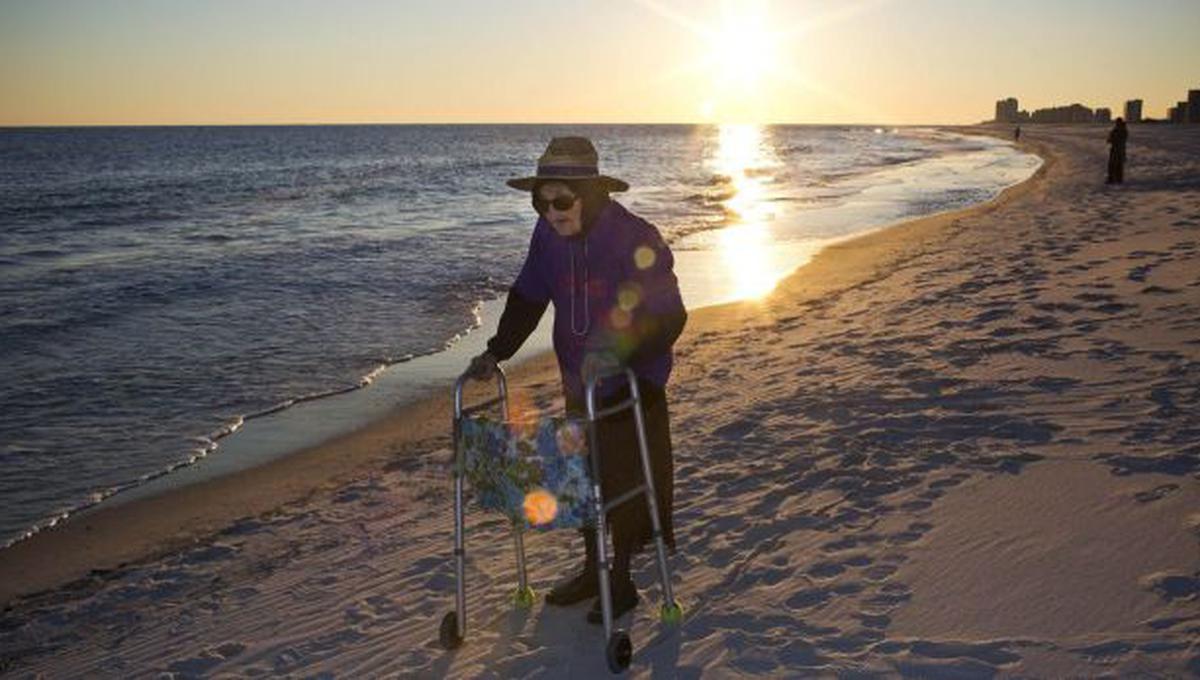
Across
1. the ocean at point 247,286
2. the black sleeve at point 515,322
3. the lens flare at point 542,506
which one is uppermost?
the black sleeve at point 515,322

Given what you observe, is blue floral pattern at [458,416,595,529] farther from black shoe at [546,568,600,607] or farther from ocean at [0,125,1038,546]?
ocean at [0,125,1038,546]

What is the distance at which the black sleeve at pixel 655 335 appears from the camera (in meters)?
3.53

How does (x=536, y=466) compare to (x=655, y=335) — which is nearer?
(x=536, y=466)

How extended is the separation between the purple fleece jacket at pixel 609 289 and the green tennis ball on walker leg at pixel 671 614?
961 mm

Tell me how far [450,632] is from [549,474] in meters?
1.08

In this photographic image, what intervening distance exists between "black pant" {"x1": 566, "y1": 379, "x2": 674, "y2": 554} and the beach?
428 mm

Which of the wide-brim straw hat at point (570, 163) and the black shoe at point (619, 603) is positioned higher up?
the wide-brim straw hat at point (570, 163)

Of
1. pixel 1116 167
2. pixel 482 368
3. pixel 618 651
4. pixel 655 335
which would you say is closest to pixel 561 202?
pixel 655 335

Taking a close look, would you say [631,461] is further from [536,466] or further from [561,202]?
[561,202]

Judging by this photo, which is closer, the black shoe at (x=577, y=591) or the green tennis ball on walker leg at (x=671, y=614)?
the green tennis ball on walker leg at (x=671, y=614)

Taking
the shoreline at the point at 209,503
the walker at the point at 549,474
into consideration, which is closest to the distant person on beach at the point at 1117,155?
the shoreline at the point at 209,503

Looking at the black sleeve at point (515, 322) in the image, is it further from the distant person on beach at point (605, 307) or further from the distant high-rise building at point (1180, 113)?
the distant high-rise building at point (1180, 113)

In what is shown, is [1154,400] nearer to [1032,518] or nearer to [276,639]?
[1032,518]

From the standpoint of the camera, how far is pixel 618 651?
11.6 ft
